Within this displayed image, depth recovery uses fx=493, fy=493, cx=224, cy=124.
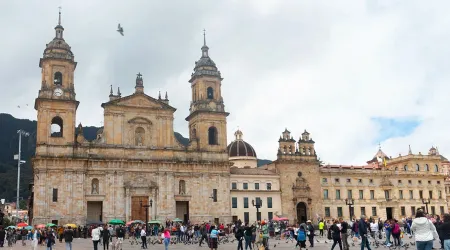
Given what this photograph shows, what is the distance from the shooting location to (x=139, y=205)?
2143 inches

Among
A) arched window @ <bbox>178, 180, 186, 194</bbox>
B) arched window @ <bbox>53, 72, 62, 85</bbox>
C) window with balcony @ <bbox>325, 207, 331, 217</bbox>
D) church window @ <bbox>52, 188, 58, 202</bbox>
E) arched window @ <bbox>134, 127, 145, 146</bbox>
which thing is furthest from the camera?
window with balcony @ <bbox>325, 207, 331, 217</bbox>

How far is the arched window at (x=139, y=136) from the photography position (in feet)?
185

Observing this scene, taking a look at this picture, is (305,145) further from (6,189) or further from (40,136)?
(6,189)

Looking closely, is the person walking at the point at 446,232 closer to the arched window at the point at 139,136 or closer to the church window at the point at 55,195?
the church window at the point at 55,195

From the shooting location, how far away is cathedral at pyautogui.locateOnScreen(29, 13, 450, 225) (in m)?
51.9

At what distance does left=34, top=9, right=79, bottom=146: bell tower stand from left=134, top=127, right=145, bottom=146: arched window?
700 cm

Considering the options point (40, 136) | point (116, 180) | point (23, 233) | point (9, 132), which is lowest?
point (23, 233)

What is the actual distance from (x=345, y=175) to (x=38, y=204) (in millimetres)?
40282

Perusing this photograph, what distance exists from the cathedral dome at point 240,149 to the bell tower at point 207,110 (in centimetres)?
1336

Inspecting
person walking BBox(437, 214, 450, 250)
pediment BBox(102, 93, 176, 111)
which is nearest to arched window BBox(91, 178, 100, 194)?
pediment BBox(102, 93, 176, 111)

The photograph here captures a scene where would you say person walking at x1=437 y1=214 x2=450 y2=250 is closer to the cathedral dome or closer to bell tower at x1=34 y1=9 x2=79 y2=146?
bell tower at x1=34 y1=9 x2=79 y2=146

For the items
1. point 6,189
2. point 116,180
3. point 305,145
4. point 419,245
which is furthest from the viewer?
point 6,189

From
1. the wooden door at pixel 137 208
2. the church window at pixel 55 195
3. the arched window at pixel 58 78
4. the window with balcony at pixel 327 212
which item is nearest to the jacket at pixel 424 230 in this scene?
the church window at pixel 55 195

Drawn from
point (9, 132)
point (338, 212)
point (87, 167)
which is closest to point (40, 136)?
point (87, 167)
